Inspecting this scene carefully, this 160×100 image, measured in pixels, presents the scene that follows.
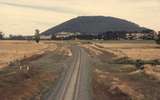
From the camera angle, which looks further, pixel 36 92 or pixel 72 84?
pixel 72 84

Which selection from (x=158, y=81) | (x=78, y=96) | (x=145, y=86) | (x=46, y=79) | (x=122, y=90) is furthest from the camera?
(x=46, y=79)

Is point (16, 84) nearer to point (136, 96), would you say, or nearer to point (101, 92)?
point (101, 92)

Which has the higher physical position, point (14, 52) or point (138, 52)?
point (14, 52)

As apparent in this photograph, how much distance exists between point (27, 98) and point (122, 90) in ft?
21.3

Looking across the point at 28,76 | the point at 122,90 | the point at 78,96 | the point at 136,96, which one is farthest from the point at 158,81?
the point at 28,76

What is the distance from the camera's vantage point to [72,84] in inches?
1166

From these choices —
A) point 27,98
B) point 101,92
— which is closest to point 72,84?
point 101,92

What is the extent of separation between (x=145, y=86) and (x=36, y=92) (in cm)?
795

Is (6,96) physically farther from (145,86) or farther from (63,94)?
(145,86)

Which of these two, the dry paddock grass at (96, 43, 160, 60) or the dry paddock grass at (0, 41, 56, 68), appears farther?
the dry paddock grass at (96, 43, 160, 60)

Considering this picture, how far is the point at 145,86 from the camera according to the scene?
28656 millimetres

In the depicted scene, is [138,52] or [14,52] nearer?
[138,52]

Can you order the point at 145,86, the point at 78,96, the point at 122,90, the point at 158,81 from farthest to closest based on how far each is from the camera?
1. the point at 158,81
2. the point at 145,86
3. the point at 122,90
4. the point at 78,96

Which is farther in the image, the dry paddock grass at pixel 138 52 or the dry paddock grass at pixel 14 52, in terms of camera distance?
the dry paddock grass at pixel 138 52
